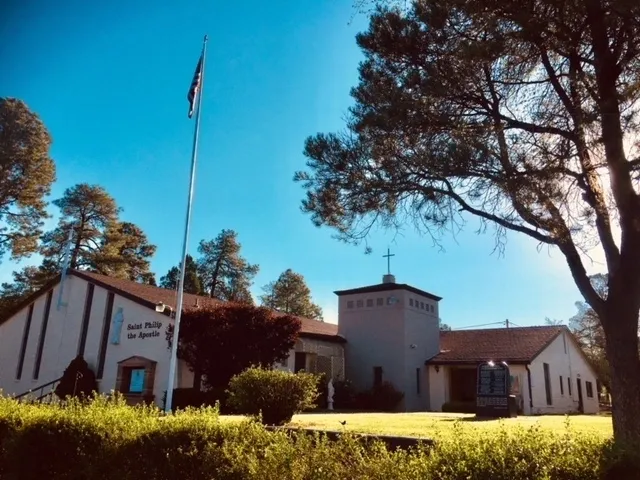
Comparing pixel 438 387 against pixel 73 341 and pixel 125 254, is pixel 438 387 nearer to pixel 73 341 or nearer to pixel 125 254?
pixel 73 341

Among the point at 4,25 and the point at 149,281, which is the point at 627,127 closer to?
the point at 4,25

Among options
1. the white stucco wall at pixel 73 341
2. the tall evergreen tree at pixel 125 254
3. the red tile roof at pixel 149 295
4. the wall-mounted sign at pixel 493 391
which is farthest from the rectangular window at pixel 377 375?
the tall evergreen tree at pixel 125 254

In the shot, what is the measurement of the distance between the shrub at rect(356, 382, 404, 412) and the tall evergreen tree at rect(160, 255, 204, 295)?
22896mm

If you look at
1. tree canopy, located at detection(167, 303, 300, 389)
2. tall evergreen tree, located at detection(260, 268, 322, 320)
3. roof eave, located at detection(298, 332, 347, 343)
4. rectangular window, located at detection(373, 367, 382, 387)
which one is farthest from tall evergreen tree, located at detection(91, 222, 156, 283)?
rectangular window, located at detection(373, 367, 382, 387)

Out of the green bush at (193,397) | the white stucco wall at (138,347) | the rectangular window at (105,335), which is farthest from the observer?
the rectangular window at (105,335)

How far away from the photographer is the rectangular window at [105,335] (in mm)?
22609

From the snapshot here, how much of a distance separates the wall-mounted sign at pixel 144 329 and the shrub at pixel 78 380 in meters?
2.41

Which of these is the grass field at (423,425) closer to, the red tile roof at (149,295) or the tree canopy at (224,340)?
the tree canopy at (224,340)

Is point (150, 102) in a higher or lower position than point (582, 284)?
higher

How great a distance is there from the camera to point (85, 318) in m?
24.2

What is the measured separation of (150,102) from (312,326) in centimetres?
1659

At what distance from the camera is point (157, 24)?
446 inches


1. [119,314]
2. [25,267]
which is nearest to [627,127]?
[119,314]

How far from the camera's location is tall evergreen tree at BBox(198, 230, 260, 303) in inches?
1987
